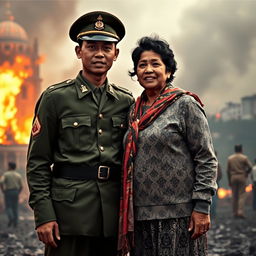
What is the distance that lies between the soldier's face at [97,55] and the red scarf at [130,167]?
18.1 inches

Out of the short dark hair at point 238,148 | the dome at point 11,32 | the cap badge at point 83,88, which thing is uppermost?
the dome at point 11,32

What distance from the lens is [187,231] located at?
3.84 meters

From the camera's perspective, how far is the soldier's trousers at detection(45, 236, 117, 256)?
389cm

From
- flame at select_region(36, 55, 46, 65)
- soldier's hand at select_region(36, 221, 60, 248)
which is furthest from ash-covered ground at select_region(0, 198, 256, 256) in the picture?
flame at select_region(36, 55, 46, 65)

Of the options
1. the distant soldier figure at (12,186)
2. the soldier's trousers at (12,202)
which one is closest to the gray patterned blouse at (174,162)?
the distant soldier figure at (12,186)

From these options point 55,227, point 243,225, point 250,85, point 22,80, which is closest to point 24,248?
point 243,225

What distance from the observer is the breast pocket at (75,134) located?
396cm

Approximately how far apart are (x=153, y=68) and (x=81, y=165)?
2.80 ft

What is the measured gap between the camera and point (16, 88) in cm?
4378

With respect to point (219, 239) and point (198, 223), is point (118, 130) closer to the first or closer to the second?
point (198, 223)

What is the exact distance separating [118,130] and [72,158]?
0.41 m

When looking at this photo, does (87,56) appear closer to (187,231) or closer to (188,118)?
(188,118)

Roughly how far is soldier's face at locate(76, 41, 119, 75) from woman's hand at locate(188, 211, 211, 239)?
1212 mm

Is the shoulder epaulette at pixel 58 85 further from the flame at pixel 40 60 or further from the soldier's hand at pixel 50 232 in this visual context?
the flame at pixel 40 60
